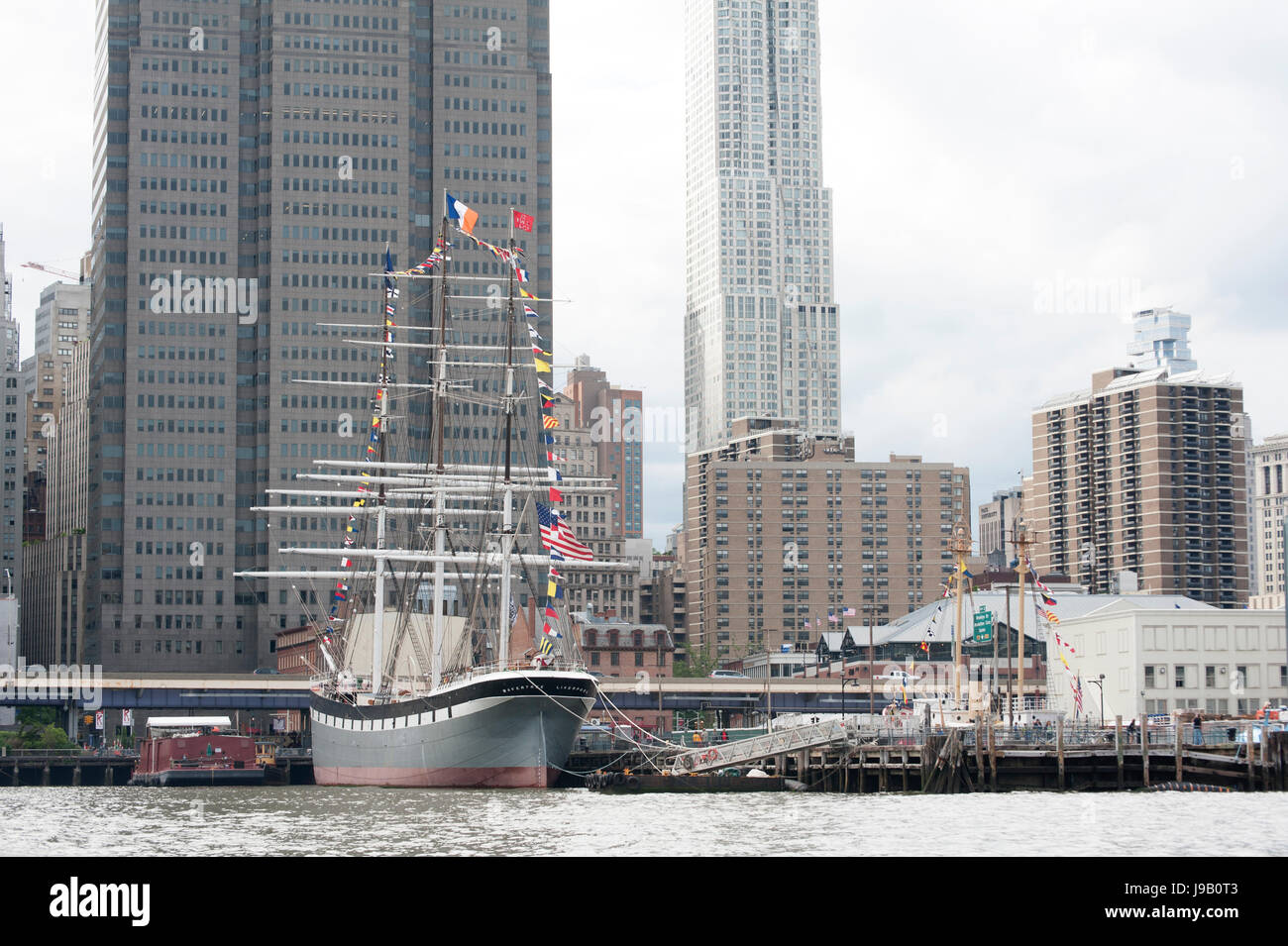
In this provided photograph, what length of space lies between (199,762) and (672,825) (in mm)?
75575

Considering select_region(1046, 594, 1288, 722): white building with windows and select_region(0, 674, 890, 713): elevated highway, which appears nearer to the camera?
select_region(1046, 594, 1288, 722): white building with windows

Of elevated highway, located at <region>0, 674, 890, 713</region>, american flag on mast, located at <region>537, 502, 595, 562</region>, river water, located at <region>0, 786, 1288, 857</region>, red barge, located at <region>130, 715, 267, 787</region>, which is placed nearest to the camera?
river water, located at <region>0, 786, 1288, 857</region>

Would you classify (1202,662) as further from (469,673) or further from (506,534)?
(469,673)

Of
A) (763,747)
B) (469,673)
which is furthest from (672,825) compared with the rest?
(469,673)

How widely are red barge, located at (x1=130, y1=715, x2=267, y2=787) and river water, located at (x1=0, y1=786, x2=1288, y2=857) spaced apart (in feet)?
117

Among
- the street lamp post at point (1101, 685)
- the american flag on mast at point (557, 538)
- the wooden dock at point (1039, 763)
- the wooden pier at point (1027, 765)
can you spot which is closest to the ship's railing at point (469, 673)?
the american flag on mast at point (557, 538)

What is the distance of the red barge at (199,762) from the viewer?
123250 millimetres

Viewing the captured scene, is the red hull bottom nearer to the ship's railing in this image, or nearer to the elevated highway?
the ship's railing

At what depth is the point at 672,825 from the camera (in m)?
57.6

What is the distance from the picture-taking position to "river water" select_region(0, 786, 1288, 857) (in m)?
46.9

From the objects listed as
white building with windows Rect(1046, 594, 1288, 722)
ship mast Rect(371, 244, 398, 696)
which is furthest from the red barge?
white building with windows Rect(1046, 594, 1288, 722)
